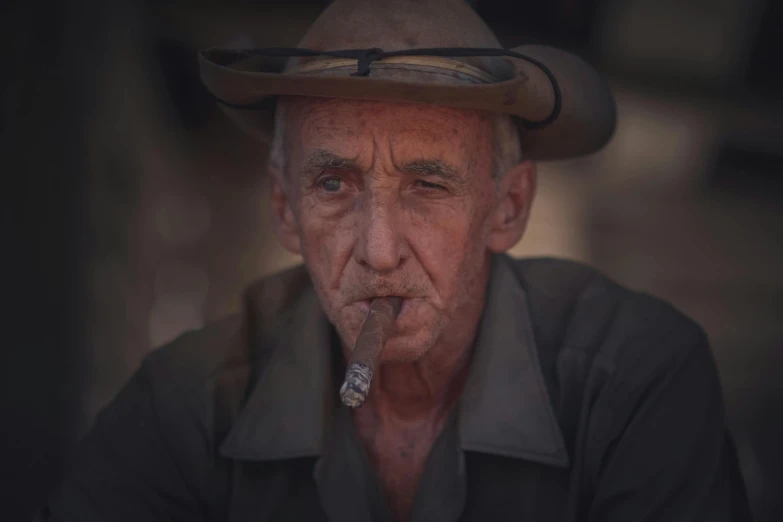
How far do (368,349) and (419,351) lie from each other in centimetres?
35

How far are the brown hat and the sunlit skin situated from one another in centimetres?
10

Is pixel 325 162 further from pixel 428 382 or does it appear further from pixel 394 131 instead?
pixel 428 382

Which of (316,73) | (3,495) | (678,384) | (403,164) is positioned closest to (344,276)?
(403,164)

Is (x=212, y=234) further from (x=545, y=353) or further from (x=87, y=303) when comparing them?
(x=545, y=353)

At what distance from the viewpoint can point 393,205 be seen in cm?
226

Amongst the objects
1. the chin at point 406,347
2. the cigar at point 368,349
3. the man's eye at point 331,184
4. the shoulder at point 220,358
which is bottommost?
the shoulder at point 220,358

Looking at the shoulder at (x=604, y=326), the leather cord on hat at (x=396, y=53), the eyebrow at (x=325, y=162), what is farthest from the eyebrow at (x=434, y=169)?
the shoulder at (x=604, y=326)

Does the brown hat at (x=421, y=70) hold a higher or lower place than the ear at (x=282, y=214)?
higher

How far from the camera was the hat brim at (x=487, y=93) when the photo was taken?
2123 millimetres

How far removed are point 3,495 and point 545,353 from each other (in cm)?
254

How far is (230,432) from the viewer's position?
2.52m

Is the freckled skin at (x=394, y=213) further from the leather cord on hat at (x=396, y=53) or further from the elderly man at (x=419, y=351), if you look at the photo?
the leather cord on hat at (x=396, y=53)

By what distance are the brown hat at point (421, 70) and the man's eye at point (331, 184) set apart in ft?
0.80

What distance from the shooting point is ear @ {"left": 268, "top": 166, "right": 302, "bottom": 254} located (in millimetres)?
2611
